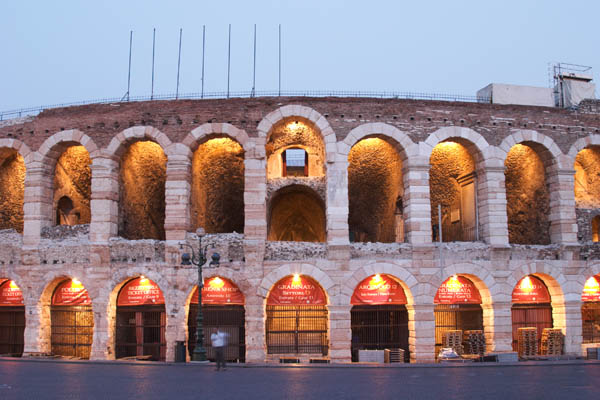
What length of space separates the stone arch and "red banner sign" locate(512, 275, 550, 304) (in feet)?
24.7

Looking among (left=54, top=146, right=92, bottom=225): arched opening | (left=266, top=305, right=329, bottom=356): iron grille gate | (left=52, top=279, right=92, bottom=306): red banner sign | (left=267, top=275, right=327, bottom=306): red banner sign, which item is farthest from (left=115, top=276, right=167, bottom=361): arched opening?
(left=54, top=146, right=92, bottom=225): arched opening

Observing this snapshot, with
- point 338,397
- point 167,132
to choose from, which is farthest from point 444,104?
point 338,397

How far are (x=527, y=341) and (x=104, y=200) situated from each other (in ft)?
55.9

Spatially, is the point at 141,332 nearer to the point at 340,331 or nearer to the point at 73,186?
the point at 73,186

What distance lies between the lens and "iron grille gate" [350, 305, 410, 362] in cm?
2353

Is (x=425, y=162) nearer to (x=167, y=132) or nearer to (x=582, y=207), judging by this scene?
(x=582, y=207)

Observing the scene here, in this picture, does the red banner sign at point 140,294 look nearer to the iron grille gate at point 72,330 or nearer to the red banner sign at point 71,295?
the red banner sign at point 71,295

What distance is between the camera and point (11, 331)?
25359 mm

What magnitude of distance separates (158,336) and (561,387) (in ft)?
50.2

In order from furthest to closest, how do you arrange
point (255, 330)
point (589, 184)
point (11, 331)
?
point (589, 184), point (11, 331), point (255, 330)

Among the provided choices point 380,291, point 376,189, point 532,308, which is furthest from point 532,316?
point 376,189

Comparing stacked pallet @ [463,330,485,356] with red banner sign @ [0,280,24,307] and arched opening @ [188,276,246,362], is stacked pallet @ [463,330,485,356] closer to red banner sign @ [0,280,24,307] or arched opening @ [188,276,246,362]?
arched opening @ [188,276,246,362]

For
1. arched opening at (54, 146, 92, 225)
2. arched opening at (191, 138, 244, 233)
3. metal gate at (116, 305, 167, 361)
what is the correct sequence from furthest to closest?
arched opening at (54, 146, 92, 225)
arched opening at (191, 138, 244, 233)
metal gate at (116, 305, 167, 361)

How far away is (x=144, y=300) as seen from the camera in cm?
2325
